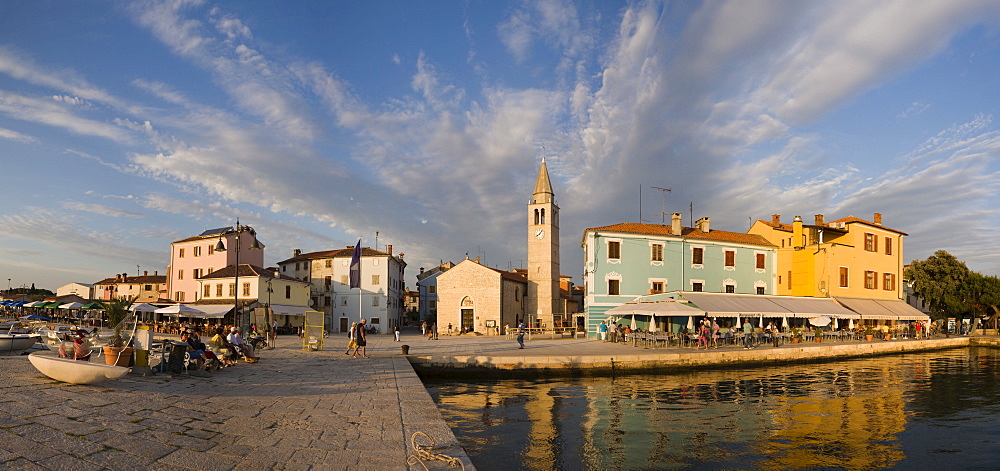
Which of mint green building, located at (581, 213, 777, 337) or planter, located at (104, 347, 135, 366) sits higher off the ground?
mint green building, located at (581, 213, 777, 337)

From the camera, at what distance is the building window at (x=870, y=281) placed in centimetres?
4356

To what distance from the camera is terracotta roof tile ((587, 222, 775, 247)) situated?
39.7 m

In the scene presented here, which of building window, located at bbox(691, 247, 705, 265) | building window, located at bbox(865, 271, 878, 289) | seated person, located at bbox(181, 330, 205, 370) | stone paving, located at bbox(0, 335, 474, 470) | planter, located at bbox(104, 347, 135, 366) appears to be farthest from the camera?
building window, located at bbox(865, 271, 878, 289)

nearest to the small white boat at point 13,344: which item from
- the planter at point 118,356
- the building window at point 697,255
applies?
the planter at point 118,356

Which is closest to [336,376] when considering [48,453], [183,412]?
[183,412]

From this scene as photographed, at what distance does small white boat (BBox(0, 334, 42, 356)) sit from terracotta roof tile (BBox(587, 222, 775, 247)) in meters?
30.2

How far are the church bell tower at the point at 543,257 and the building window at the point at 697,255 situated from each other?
44.6ft

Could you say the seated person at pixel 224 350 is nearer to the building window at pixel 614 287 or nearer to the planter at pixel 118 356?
the planter at pixel 118 356

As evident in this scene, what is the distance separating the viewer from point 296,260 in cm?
5650

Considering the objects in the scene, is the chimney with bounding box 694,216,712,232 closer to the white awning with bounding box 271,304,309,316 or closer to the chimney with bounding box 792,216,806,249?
the chimney with bounding box 792,216,806,249

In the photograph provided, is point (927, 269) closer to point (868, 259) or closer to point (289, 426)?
point (868, 259)

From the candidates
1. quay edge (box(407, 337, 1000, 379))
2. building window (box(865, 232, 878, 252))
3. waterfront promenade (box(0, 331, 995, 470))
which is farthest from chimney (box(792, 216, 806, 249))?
waterfront promenade (box(0, 331, 995, 470))

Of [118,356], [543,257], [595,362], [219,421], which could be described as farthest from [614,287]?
[219,421]

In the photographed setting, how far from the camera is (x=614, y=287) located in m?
38.8
